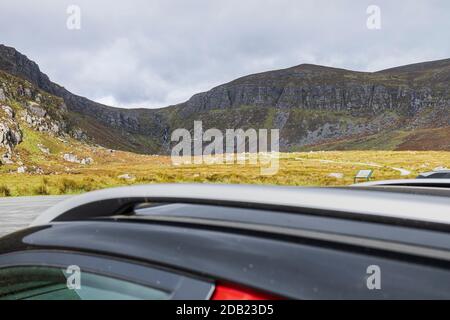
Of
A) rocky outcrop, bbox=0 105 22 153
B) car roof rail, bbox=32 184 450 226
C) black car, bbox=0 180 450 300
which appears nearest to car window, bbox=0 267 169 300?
black car, bbox=0 180 450 300

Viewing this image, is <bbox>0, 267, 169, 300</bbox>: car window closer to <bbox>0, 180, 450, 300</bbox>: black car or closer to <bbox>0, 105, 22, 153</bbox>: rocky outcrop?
<bbox>0, 180, 450, 300</bbox>: black car

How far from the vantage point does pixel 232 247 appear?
1.13 meters

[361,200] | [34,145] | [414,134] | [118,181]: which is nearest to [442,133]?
[414,134]

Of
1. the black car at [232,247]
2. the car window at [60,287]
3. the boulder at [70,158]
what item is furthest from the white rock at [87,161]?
the black car at [232,247]

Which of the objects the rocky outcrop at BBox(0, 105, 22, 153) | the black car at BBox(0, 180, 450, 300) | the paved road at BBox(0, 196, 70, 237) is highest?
the rocky outcrop at BBox(0, 105, 22, 153)

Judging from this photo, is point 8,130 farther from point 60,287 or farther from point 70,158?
point 60,287

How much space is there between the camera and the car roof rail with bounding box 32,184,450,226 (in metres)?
1.30

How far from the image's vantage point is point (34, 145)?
111 metres

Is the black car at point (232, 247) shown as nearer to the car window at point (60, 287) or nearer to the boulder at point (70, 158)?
the car window at point (60, 287)

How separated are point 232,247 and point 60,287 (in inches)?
29.2

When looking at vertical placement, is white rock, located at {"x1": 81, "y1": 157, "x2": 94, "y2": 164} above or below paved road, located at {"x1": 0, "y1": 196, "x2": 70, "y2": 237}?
above

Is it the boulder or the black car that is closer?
the black car

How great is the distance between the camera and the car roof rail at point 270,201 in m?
1.30
